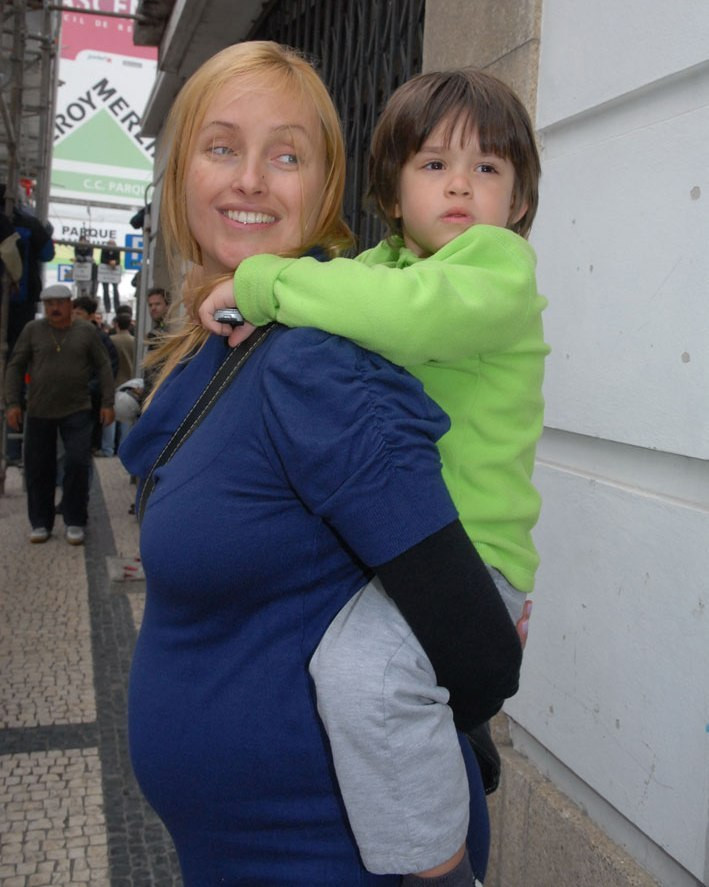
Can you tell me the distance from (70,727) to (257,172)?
11.2 feet

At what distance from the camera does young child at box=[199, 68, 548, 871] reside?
3.65ft

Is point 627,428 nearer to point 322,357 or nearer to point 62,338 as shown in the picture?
point 322,357

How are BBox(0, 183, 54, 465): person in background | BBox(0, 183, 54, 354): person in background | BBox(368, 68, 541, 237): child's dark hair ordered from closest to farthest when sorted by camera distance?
1. BBox(368, 68, 541, 237): child's dark hair
2. BBox(0, 183, 54, 465): person in background
3. BBox(0, 183, 54, 354): person in background

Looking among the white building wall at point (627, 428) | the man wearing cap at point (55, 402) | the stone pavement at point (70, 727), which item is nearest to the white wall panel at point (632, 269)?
the white building wall at point (627, 428)

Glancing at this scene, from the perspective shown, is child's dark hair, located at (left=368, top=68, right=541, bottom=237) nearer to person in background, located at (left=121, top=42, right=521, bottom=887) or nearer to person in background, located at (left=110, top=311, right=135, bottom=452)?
person in background, located at (left=121, top=42, right=521, bottom=887)

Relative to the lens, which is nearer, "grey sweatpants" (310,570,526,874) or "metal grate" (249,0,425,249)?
"grey sweatpants" (310,570,526,874)

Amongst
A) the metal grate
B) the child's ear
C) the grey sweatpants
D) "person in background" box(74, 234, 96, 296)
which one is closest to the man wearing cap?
the metal grate

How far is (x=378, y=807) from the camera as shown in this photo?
3.65 feet

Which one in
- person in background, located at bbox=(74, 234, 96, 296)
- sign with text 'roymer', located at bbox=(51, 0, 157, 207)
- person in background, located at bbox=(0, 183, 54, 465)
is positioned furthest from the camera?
sign with text 'roymer', located at bbox=(51, 0, 157, 207)

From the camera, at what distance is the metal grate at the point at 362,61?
4.07 meters

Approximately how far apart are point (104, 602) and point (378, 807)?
5274 mm

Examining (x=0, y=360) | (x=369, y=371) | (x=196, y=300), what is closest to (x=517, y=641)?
(x=369, y=371)

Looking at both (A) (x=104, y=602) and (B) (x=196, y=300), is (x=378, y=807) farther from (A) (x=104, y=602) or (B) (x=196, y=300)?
(A) (x=104, y=602)

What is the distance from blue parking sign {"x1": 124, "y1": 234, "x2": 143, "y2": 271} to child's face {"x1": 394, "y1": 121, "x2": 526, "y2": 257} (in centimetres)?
2614
